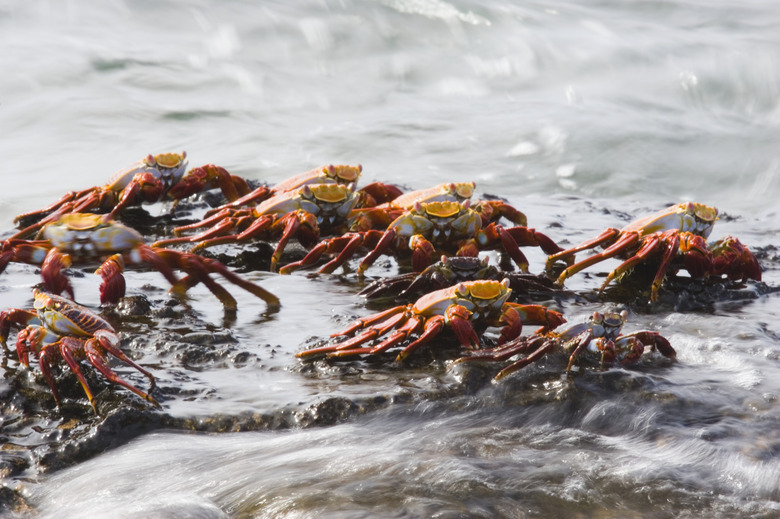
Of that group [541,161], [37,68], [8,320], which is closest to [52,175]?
[37,68]

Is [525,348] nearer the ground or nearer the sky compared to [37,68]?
nearer the ground

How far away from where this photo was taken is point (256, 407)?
3736 mm

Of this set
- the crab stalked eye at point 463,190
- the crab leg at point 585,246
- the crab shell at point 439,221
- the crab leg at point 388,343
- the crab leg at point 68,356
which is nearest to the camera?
the crab leg at point 68,356

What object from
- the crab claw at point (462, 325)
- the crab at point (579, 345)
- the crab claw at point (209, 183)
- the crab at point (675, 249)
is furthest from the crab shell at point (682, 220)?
the crab claw at point (209, 183)

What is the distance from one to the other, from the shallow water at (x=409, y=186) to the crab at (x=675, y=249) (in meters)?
0.19

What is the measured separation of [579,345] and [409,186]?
6736 mm

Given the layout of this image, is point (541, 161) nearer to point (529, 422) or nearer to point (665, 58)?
point (665, 58)

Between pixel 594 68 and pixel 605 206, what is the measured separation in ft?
25.2

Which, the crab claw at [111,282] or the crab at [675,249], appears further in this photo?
the crab at [675,249]

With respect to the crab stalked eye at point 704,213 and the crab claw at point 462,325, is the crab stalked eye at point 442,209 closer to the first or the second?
the crab stalked eye at point 704,213

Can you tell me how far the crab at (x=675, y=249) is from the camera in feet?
18.1

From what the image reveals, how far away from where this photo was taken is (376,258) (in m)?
6.09

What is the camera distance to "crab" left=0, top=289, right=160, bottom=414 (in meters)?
3.65

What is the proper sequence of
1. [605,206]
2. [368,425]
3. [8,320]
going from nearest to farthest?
1. [368,425]
2. [8,320]
3. [605,206]
